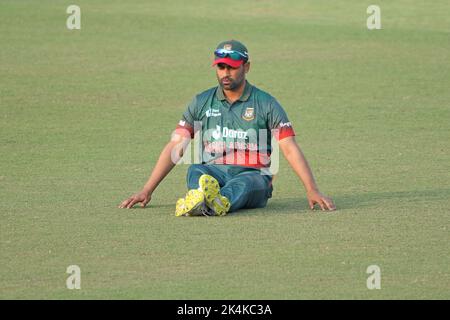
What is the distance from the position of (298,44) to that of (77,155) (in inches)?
319

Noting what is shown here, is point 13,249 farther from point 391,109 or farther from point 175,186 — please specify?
point 391,109

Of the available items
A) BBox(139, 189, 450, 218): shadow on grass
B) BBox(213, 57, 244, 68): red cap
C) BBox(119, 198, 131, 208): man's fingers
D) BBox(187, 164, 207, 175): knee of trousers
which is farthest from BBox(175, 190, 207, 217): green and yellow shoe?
BBox(213, 57, 244, 68): red cap

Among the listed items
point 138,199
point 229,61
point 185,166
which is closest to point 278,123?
point 229,61

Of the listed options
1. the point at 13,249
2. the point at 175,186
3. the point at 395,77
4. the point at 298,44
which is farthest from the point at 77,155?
the point at 298,44

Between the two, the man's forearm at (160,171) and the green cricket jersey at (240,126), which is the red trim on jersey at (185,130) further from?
the man's forearm at (160,171)

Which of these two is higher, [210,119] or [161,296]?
[210,119]

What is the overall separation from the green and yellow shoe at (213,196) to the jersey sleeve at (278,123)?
709mm

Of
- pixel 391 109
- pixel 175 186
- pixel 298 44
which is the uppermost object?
pixel 298 44

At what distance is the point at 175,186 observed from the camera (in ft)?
35.2

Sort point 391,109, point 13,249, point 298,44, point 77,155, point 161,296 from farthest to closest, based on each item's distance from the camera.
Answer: point 298,44
point 391,109
point 77,155
point 13,249
point 161,296

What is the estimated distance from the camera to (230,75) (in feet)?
31.0

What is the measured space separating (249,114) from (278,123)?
10.3 inches

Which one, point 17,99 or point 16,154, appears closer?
point 16,154

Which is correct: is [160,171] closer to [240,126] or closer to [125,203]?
[125,203]
